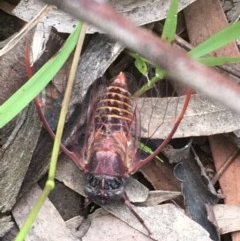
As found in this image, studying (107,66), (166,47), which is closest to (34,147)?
(107,66)

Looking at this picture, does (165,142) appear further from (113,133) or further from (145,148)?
(113,133)

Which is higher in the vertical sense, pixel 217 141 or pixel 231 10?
pixel 231 10

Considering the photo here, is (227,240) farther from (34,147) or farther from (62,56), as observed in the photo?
(62,56)

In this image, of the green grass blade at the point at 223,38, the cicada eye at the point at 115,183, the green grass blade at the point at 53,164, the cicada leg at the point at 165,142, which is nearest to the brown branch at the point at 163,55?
the green grass blade at the point at 53,164

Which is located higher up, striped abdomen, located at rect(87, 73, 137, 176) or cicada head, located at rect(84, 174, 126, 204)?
striped abdomen, located at rect(87, 73, 137, 176)

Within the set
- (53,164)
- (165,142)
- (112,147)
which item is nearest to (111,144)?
(112,147)

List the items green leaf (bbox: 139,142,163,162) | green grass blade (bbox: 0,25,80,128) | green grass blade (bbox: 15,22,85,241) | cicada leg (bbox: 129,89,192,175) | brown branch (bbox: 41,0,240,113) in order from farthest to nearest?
green leaf (bbox: 139,142,163,162), cicada leg (bbox: 129,89,192,175), green grass blade (bbox: 0,25,80,128), green grass blade (bbox: 15,22,85,241), brown branch (bbox: 41,0,240,113)

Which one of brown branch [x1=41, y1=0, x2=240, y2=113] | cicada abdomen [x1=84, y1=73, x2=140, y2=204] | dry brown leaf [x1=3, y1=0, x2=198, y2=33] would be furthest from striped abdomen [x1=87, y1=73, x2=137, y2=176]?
brown branch [x1=41, y1=0, x2=240, y2=113]

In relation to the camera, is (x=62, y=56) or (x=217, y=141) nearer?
(x=62, y=56)

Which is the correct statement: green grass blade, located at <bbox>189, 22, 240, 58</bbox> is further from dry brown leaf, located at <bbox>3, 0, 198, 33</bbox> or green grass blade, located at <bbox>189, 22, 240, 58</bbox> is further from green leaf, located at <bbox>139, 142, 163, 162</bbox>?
green leaf, located at <bbox>139, 142, 163, 162</bbox>
